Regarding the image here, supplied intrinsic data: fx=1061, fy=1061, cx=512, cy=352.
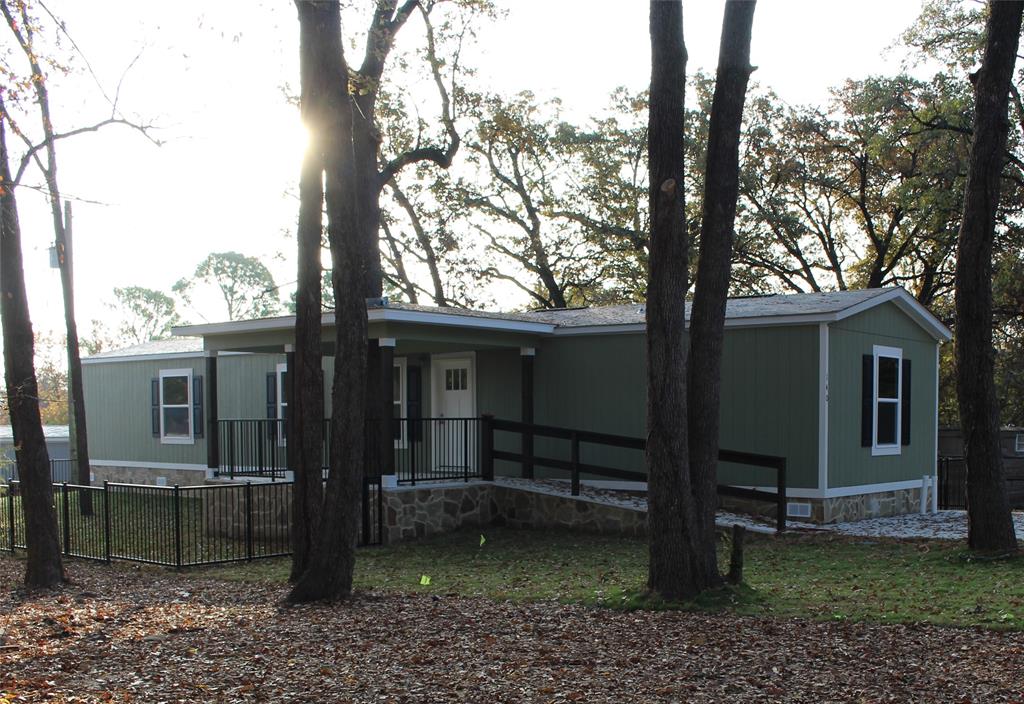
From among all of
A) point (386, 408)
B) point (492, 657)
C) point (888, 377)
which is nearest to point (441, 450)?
point (386, 408)

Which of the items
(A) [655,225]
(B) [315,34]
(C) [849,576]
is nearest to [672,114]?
(A) [655,225]

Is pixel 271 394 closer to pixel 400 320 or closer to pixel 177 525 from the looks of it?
pixel 400 320

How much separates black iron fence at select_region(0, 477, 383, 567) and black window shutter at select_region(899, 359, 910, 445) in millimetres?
7634

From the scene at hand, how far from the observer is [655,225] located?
827cm

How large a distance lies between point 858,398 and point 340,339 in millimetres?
8182

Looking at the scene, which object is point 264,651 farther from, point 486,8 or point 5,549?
point 486,8

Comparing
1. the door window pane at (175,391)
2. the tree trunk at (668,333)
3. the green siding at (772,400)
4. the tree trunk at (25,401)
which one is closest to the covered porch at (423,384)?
the door window pane at (175,391)

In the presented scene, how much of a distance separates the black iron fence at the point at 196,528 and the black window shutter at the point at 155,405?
5361 mm

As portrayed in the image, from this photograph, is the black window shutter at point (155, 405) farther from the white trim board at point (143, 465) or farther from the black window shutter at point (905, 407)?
the black window shutter at point (905, 407)

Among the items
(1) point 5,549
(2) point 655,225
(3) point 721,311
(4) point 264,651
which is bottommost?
(1) point 5,549

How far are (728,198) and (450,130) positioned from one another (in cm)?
1460

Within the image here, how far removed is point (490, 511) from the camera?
50.1 ft

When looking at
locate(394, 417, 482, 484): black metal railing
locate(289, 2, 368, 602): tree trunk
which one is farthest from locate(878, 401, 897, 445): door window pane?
locate(289, 2, 368, 602): tree trunk

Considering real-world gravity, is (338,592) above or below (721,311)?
below
